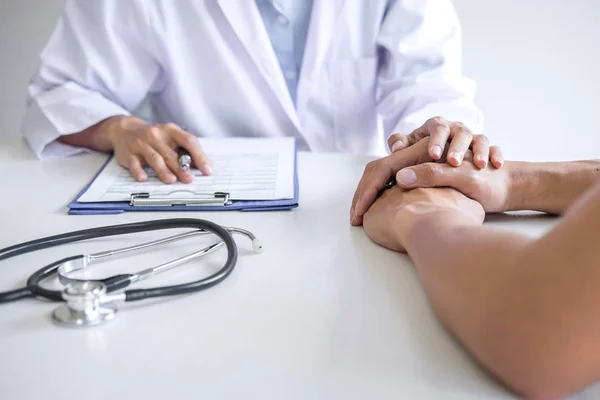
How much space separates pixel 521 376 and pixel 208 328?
0.76 ft

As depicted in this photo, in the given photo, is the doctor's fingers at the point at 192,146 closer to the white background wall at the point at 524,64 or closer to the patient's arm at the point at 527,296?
the patient's arm at the point at 527,296

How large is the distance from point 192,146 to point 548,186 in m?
0.48

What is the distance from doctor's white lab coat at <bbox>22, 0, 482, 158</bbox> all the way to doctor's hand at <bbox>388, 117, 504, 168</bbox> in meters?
0.20

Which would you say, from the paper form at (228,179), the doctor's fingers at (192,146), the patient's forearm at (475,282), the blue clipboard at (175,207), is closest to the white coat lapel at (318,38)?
the paper form at (228,179)

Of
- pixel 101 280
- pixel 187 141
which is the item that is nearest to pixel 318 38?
pixel 187 141

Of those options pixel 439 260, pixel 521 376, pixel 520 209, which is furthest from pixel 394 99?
pixel 521 376

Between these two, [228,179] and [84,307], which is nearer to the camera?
[84,307]

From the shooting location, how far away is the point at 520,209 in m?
0.70

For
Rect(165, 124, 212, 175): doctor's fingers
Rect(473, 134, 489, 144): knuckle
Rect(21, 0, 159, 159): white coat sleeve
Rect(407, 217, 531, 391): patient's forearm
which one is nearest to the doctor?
Rect(21, 0, 159, 159): white coat sleeve

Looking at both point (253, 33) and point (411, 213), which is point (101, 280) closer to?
point (411, 213)

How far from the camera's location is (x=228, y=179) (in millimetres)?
808

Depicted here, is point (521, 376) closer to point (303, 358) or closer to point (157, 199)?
point (303, 358)

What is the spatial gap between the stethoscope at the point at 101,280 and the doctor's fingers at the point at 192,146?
0.65 feet

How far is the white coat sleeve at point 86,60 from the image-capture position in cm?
101
